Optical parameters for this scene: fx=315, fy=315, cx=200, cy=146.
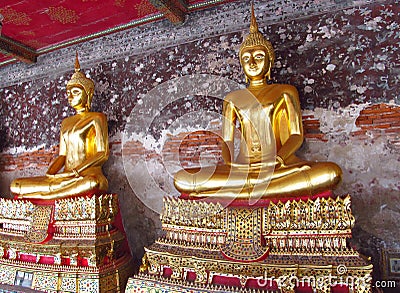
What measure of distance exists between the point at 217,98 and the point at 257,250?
1.80 metres

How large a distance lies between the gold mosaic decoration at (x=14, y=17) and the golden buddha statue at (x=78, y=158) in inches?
33.6

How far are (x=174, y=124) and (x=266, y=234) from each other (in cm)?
183

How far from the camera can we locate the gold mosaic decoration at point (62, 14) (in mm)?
3559

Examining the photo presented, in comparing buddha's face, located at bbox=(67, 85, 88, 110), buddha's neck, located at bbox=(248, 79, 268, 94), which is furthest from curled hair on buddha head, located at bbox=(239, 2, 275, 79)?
buddha's face, located at bbox=(67, 85, 88, 110)

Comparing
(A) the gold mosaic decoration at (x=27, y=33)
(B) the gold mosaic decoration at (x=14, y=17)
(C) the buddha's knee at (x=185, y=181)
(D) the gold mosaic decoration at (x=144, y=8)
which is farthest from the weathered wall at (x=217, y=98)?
(C) the buddha's knee at (x=185, y=181)

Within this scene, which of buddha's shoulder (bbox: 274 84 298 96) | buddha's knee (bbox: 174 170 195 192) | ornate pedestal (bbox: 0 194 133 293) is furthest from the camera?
buddha's shoulder (bbox: 274 84 298 96)

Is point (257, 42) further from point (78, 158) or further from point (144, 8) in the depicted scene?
point (78, 158)

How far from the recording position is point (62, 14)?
12.0 feet

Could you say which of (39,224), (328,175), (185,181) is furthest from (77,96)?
(328,175)

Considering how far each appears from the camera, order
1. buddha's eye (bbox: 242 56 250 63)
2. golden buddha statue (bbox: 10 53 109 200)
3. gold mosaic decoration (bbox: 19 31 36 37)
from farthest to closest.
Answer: gold mosaic decoration (bbox: 19 31 36 37) < golden buddha statue (bbox: 10 53 109 200) < buddha's eye (bbox: 242 56 250 63)

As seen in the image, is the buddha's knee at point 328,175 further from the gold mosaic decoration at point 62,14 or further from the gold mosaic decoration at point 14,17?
the gold mosaic decoration at point 14,17

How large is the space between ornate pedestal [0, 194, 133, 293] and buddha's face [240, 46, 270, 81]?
1763 mm

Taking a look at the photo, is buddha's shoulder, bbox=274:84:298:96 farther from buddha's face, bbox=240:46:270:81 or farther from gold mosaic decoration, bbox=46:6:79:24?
gold mosaic decoration, bbox=46:6:79:24

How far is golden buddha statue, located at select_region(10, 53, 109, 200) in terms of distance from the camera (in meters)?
3.03
